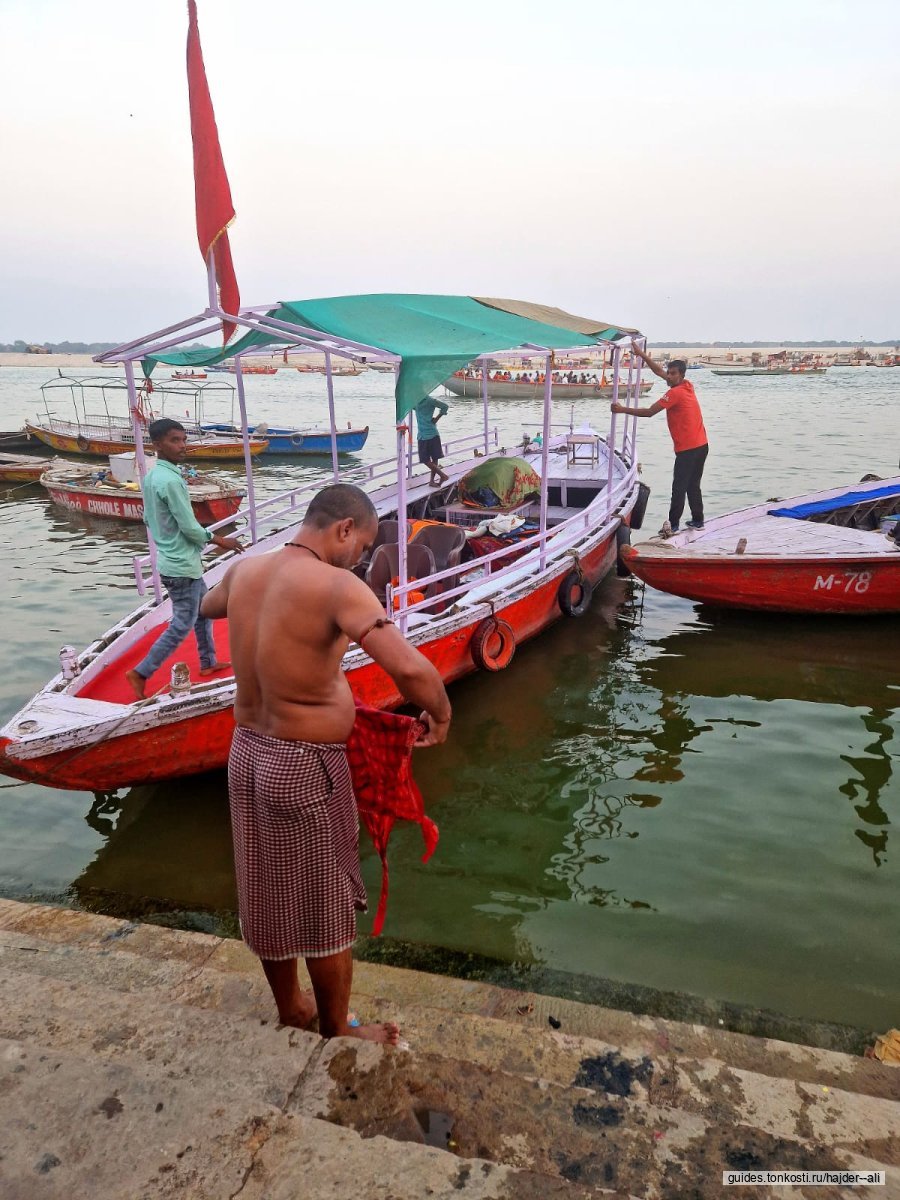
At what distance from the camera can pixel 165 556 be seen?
17.2 feet

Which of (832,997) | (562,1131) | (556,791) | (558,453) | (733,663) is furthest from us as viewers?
(558,453)

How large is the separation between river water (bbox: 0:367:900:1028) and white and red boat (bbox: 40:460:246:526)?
5.38m

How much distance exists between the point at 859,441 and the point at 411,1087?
30.8 metres

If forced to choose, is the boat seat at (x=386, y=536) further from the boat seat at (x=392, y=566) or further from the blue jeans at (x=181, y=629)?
the blue jeans at (x=181, y=629)

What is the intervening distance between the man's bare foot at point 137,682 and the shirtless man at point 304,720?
2842mm

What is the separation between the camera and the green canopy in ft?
16.5

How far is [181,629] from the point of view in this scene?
17.6ft

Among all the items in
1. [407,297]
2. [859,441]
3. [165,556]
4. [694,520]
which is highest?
[407,297]

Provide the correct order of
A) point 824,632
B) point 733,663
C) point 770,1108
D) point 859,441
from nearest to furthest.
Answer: point 770,1108, point 733,663, point 824,632, point 859,441

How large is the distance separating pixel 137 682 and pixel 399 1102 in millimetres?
3710

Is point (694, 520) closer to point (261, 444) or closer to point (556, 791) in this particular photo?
point (556, 791)

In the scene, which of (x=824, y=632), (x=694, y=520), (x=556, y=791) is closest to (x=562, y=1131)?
(x=556, y=791)

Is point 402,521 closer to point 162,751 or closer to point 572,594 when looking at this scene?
point 162,751

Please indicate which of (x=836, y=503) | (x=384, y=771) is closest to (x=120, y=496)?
(x=836, y=503)
